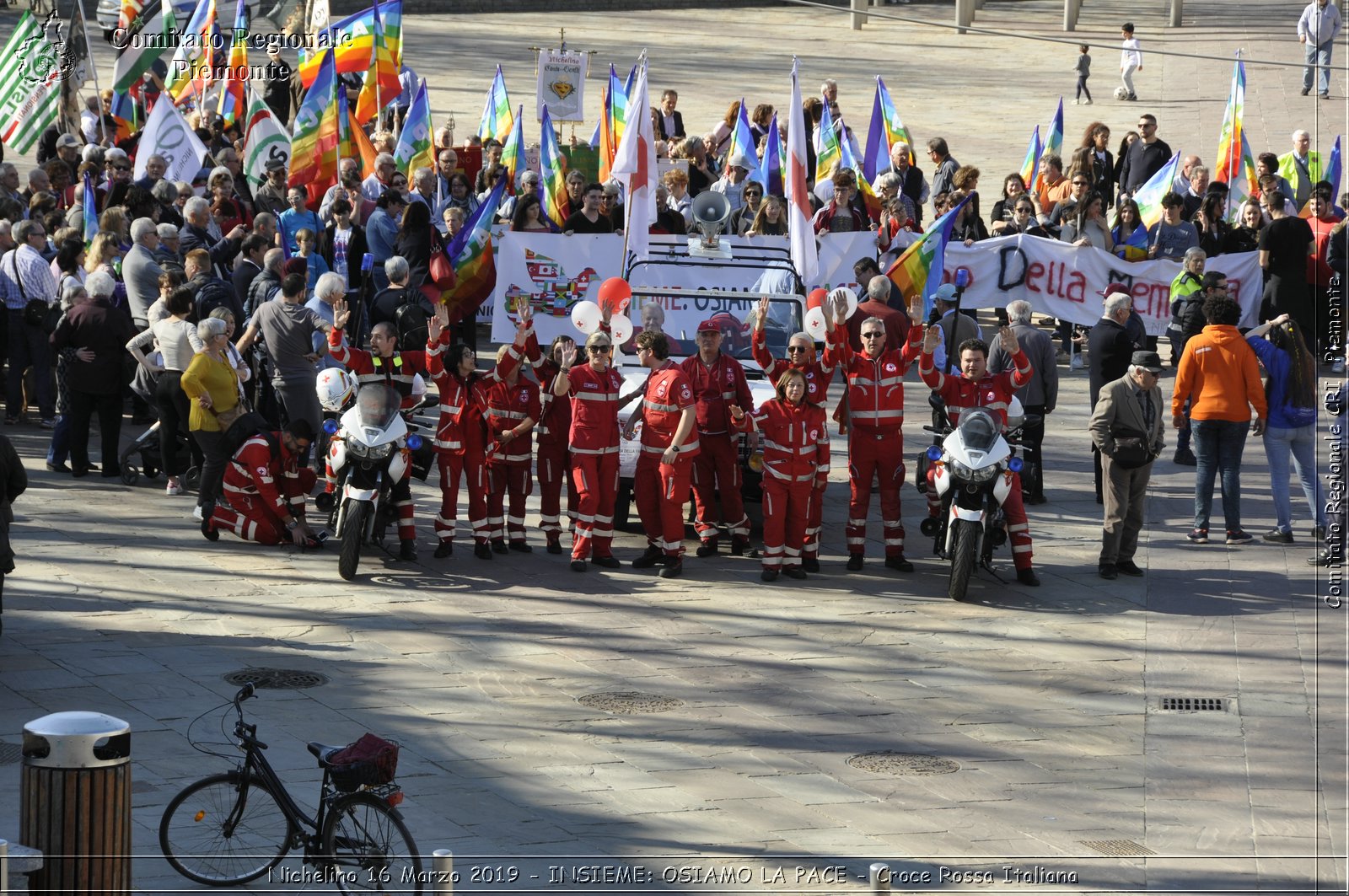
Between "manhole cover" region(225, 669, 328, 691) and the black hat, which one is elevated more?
the black hat

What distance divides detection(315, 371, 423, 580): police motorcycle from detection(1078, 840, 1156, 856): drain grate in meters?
6.05

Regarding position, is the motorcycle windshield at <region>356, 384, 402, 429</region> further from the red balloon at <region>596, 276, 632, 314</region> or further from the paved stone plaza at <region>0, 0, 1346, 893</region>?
the red balloon at <region>596, 276, 632, 314</region>

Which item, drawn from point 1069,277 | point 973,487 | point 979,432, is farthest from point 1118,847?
point 1069,277

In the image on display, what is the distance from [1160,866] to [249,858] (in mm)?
4232

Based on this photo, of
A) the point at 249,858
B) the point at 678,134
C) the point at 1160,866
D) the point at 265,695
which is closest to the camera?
the point at 249,858

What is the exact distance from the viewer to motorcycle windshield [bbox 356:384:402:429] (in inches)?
522

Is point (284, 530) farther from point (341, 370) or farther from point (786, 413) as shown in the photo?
point (786, 413)

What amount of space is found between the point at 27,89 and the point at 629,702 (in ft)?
44.3

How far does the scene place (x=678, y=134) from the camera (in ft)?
88.1

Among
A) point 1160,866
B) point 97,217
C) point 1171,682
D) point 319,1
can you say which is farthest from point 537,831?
point 319,1

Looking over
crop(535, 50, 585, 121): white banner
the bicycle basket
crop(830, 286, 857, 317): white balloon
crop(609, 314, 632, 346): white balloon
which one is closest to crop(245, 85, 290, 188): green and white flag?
crop(535, 50, 585, 121): white banner

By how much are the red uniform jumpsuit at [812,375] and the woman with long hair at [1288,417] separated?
3478mm

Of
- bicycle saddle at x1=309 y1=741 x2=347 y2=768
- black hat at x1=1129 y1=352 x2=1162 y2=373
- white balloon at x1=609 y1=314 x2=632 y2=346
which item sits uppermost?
white balloon at x1=609 y1=314 x2=632 y2=346

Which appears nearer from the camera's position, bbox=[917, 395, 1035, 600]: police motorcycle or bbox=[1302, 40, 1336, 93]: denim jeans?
bbox=[917, 395, 1035, 600]: police motorcycle
